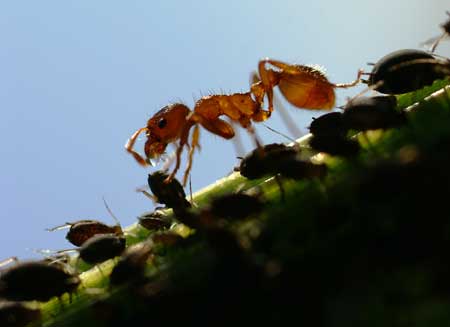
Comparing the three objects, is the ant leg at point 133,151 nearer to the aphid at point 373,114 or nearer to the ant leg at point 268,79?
the ant leg at point 268,79

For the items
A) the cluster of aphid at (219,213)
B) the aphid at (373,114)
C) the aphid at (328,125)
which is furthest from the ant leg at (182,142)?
the aphid at (373,114)

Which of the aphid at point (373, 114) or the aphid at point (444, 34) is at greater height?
the aphid at point (444, 34)

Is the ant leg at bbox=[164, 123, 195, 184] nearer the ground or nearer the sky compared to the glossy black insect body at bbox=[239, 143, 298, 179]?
nearer the sky

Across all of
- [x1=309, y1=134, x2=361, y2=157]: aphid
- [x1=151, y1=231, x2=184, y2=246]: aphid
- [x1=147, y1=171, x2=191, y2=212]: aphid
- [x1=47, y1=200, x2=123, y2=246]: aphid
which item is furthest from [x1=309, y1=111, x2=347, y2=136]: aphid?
[x1=47, y1=200, x2=123, y2=246]: aphid

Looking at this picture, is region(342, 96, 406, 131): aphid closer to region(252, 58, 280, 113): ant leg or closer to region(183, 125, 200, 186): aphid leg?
region(183, 125, 200, 186): aphid leg

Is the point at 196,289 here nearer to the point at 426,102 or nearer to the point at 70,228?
the point at 426,102

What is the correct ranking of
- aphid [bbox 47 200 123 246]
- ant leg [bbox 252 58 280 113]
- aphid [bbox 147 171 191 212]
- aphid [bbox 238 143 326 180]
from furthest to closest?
ant leg [bbox 252 58 280 113]
aphid [bbox 47 200 123 246]
aphid [bbox 147 171 191 212]
aphid [bbox 238 143 326 180]

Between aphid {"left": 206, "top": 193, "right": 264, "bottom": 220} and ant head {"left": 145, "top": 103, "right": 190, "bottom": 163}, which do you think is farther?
ant head {"left": 145, "top": 103, "right": 190, "bottom": 163}
